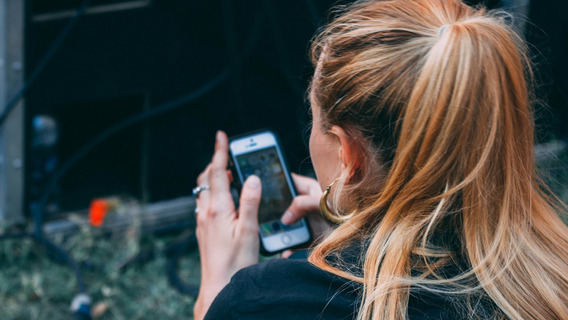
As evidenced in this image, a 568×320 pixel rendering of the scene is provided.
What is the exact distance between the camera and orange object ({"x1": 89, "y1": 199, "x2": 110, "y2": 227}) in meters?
2.13

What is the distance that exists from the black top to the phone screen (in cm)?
48

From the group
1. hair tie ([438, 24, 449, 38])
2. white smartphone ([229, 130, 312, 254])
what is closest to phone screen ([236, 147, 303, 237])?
white smartphone ([229, 130, 312, 254])

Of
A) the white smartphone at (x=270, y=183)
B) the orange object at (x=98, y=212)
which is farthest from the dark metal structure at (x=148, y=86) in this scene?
the white smartphone at (x=270, y=183)

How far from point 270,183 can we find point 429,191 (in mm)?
585

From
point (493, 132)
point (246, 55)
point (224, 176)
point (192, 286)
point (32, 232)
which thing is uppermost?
point (246, 55)

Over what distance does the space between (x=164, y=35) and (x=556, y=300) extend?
1.71 metres

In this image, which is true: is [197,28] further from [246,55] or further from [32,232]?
[32,232]

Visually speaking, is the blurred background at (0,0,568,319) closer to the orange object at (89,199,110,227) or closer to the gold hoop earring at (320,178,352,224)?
the orange object at (89,199,110,227)

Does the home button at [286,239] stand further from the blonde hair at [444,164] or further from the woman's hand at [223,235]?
the blonde hair at [444,164]

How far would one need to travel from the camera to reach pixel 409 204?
2.82ft

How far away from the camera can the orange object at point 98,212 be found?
2129 millimetres

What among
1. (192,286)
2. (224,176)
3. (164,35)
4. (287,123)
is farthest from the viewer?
(287,123)

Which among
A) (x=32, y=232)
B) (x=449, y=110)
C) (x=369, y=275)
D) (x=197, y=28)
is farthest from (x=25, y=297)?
(x=449, y=110)

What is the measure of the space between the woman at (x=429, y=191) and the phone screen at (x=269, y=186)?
17.3 inches
